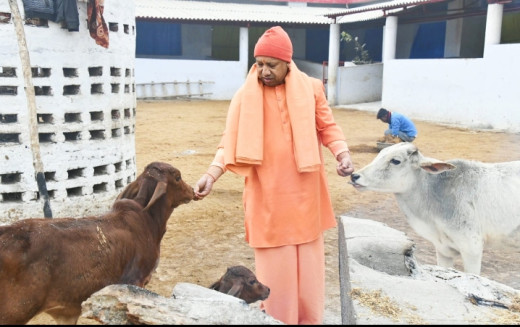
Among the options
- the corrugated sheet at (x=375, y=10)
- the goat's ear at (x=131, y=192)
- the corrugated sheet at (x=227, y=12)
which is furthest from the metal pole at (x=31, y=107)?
the corrugated sheet at (x=227, y=12)

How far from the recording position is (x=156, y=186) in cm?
359

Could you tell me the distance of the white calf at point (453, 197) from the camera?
4113mm

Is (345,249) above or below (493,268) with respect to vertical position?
above

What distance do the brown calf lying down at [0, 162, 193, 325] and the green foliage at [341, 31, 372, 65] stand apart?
20.7 meters

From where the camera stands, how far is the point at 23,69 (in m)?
5.06

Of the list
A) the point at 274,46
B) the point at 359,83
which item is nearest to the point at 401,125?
the point at 274,46

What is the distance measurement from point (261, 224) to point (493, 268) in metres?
3.03

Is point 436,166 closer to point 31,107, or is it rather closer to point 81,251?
point 81,251

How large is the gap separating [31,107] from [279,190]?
3226mm

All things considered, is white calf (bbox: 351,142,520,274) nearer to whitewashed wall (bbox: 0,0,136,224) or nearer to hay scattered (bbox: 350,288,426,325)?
hay scattered (bbox: 350,288,426,325)

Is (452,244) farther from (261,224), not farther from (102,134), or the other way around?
(102,134)

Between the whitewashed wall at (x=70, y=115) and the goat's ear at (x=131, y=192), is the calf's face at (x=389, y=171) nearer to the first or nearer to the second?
the goat's ear at (x=131, y=192)

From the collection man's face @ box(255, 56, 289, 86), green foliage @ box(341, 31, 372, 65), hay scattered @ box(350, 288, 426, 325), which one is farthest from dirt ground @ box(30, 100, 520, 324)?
green foliage @ box(341, 31, 372, 65)

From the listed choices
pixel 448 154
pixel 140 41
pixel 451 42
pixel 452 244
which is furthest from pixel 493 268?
pixel 140 41
